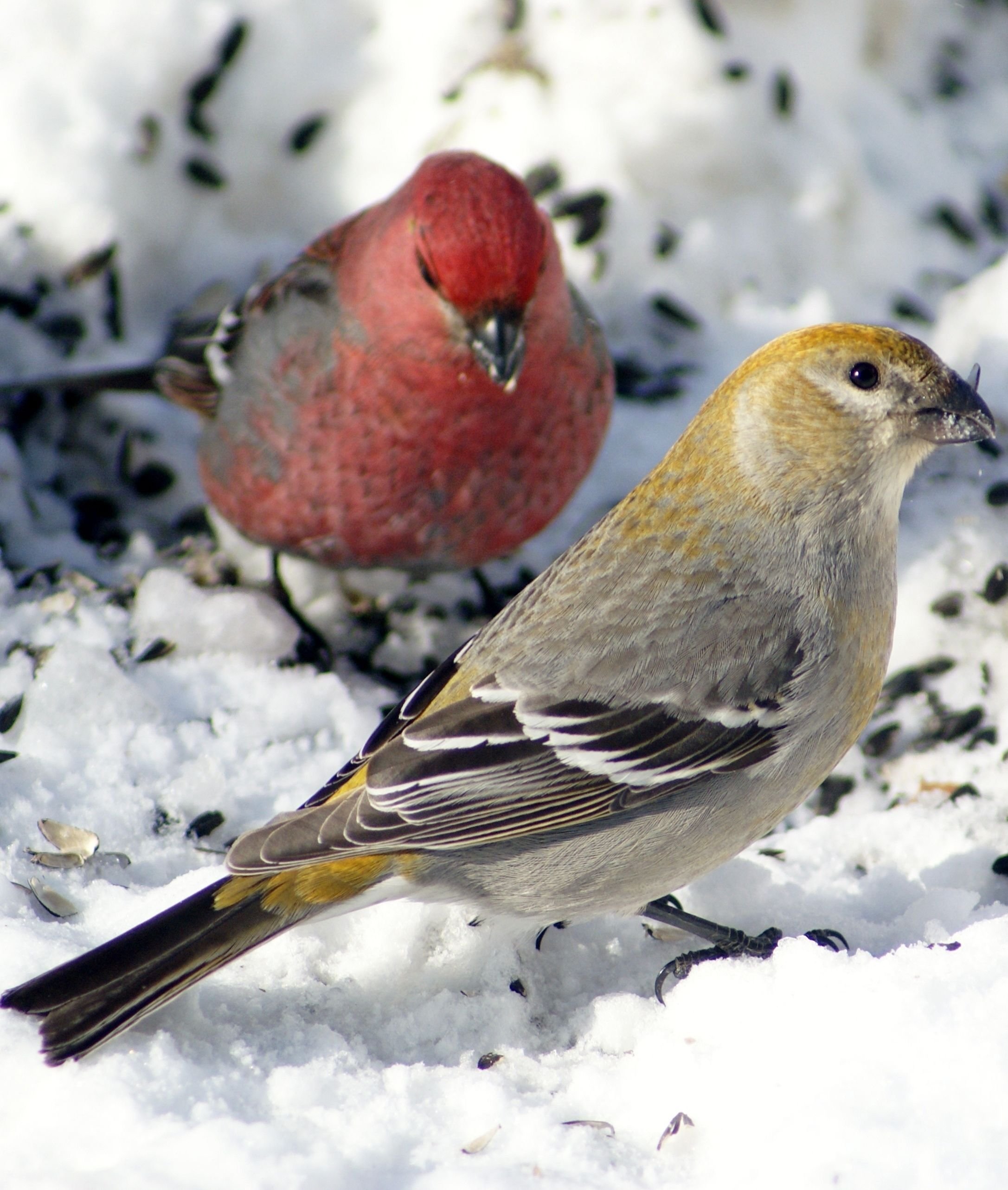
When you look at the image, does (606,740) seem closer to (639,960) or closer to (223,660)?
(639,960)

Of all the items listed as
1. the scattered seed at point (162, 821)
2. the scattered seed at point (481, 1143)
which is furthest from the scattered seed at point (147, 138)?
the scattered seed at point (481, 1143)

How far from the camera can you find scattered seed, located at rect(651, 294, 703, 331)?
182 inches

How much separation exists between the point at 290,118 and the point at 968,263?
8.35 feet

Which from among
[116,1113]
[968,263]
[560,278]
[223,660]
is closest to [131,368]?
[223,660]

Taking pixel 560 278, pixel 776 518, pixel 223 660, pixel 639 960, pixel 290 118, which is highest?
pixel 290 118

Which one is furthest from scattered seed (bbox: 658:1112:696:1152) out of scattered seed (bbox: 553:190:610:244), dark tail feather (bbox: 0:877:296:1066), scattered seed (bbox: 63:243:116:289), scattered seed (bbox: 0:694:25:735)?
scattered seed (bbox: 63:243:116:289)

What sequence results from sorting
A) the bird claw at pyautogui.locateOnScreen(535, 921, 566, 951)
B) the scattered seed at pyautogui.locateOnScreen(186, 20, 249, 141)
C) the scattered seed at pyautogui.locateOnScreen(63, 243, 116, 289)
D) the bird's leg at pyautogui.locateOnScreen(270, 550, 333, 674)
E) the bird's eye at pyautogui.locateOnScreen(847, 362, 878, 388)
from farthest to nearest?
the scattered seed at pyautogui.locateOnScreen(186, 20, 249, 141)
the scattered seed at pyautogui.locateOnScreen(63, 243, 116, 289)
the bird's leg at pyautogui.locateOnScreen(270, 550, 333, 674)
the bird claw at pyautogui.locateOnScreen(535, 921, 566, 951)
the bird's eye at pyautogui.locateOnScreen(847, 362, 878, 388)

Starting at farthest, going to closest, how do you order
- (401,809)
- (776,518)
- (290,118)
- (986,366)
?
1. (290,118)
2. (986,366)
3. (776,518)
4. (401,809)

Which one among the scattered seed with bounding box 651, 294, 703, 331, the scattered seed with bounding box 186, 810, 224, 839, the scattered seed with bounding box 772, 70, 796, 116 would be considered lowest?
the scattered seed with bounding box 186, 810, 224, 839

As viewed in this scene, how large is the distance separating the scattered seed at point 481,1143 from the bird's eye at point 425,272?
2.03 metres

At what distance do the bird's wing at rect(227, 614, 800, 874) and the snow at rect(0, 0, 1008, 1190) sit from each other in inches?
13.9

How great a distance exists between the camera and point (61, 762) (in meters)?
3.04

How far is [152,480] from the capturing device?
4.32 metres

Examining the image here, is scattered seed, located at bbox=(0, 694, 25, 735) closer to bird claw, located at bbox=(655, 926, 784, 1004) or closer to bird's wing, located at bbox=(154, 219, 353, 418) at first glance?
bird's wing, located at bbox=(154, 219, 353, 418)
